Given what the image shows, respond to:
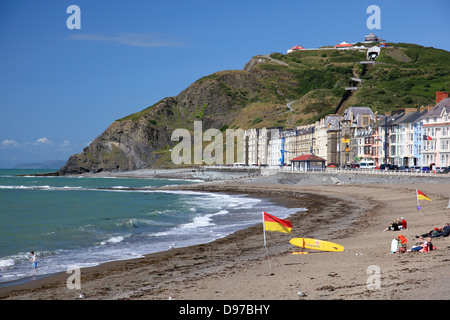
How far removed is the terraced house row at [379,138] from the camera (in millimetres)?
77312

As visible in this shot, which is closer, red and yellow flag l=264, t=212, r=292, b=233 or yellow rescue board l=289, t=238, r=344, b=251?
red and yellow flag l=264, t=212, r=292, b=233

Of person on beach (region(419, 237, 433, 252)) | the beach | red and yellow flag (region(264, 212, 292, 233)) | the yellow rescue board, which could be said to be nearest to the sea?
the beach

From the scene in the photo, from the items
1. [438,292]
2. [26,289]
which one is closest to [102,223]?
[26,289]

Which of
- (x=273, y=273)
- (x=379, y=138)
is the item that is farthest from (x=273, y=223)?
(x=379, y=138)

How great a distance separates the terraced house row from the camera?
77.3 m

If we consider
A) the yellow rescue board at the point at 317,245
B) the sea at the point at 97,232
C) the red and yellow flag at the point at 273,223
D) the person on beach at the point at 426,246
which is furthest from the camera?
the sea at the point at 97,232

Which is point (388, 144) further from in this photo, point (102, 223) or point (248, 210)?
point (102, 223)

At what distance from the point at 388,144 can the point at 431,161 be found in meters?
13.6

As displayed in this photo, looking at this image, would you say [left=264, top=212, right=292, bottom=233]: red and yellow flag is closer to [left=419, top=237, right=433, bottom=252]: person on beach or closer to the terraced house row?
[left=419, top=237, right=433, bottom=252]: person on beach

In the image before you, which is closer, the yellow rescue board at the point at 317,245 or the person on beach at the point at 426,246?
the person on beach at the point at 426,246

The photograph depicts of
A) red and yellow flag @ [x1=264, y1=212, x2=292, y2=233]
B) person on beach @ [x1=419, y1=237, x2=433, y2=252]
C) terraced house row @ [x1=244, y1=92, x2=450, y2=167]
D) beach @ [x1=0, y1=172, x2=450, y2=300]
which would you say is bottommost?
beach @ [x1=0, y1=172, x2=450, y2=300]

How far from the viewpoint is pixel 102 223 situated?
39938mm

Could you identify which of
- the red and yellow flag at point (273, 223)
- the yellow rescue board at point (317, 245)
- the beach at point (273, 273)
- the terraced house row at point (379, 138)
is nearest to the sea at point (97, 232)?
the beach at point (273, 273)

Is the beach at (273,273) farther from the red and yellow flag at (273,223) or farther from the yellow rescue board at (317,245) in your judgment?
the red and yellow flag at (273,223)
